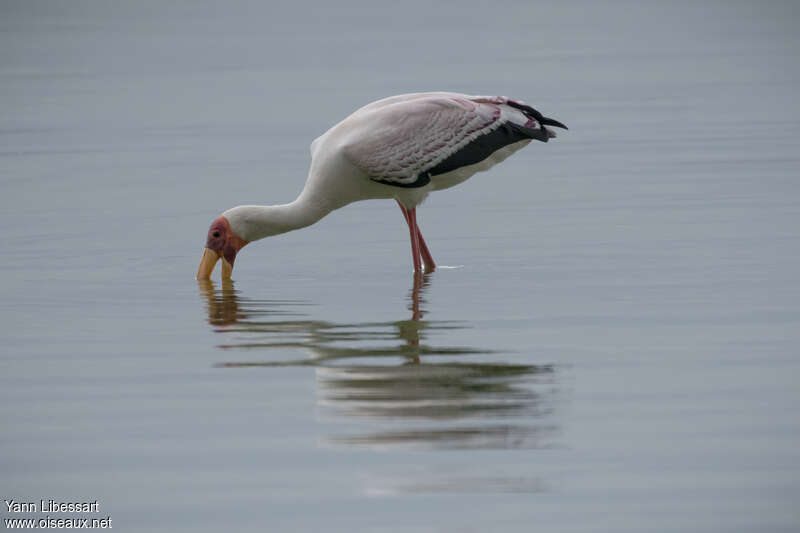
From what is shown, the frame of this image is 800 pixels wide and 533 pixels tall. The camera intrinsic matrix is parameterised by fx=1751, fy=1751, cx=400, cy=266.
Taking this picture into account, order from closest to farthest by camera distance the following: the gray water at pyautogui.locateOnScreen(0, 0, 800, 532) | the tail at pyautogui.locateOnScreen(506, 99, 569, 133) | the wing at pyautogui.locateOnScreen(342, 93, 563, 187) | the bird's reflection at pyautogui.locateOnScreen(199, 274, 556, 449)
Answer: the gray water at pyautogui.locateOnScreen(0, 0, 800, 532) < the bird's reflection at pyautogui.locateOnScreen(199, 274, 556, 449) < the wing at pyautogui.locateOnScreen(342, 93, 563, 187) < the tail at pyautogui.locateOnScreen(506, 99, 569, 133)

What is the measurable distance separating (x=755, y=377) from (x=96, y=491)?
353 centimetres

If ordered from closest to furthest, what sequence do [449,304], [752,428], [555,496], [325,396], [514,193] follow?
[555,496], [752,428], [325,396], [449,304], [514,193]

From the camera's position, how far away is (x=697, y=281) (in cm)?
1205

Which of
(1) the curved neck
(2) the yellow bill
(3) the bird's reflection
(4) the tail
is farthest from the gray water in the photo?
(4) the tail

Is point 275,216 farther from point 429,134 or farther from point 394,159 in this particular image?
point 429,134

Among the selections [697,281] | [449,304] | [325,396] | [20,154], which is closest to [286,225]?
[449,304]

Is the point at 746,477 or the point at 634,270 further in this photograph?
the point at 634,270

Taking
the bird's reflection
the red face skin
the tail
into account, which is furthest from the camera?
the tail

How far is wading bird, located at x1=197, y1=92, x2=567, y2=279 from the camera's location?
1295cm

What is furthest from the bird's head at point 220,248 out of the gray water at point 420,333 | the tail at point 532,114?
the tail at point 532,114

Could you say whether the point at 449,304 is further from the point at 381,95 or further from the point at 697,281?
the point at 381,95

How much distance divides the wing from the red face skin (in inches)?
43.5

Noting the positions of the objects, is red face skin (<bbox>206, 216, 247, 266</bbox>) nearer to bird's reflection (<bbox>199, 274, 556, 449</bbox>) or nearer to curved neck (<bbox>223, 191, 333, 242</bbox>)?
curved neck (<bbox>223, 191, 333, 242</bbox>)

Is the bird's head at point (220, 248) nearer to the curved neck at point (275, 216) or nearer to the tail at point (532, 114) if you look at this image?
the curved neck at point (275, 216)
